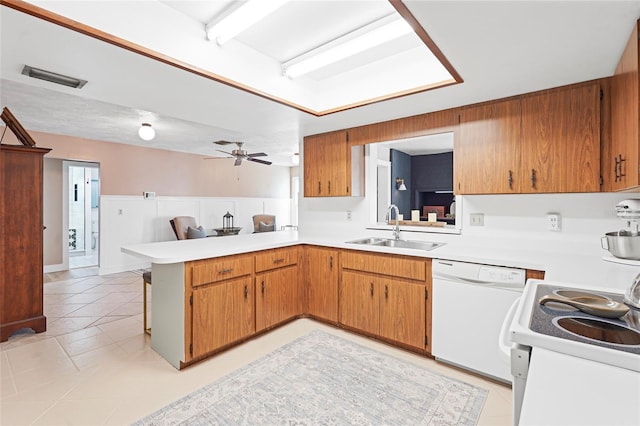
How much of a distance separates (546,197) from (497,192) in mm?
357

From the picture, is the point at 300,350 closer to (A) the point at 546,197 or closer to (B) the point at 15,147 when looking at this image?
(A) the point at 546,197

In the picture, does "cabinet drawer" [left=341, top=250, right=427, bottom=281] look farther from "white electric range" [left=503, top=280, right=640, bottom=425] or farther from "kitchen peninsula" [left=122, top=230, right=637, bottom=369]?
"white electric range" [left=503, top=280, right=640, bottom=425]

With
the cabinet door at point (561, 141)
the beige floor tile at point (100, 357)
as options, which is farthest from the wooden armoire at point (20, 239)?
the cabinet door at point (561, 141)

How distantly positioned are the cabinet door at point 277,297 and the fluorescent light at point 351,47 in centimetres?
182

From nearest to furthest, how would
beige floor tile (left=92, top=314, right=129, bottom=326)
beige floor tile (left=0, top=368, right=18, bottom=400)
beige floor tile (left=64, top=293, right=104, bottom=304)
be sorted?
1. beige floor tile (left=0, top=368, right=18, bottom=400)
2. beige floor tile (left=92, top=314, right=129, bottom=326)
3. beige floor tile (left=64, top=293, right=104, bottom=304)

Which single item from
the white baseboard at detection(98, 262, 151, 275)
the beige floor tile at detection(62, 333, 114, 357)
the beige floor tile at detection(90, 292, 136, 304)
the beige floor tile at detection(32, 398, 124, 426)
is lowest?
the beige floor tile at detection(32, 398, 124, 426)

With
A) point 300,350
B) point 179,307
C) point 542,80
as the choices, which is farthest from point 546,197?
point 179,307

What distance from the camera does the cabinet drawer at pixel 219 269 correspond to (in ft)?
7.69

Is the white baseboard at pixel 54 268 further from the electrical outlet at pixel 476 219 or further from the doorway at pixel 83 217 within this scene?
the electrical outlet at pixel 476 219

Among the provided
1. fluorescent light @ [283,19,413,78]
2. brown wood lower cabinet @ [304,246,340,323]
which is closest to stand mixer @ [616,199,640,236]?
fluorescent light @ [283,19,413,78]

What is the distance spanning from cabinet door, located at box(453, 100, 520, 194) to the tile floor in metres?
1.45

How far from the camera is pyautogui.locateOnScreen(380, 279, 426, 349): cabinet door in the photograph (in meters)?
2.48

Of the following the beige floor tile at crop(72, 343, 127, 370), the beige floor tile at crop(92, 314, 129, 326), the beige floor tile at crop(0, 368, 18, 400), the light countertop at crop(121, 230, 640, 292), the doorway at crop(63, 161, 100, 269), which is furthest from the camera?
the doorway at crop(63, 161, 100, 269)

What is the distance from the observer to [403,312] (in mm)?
2570
